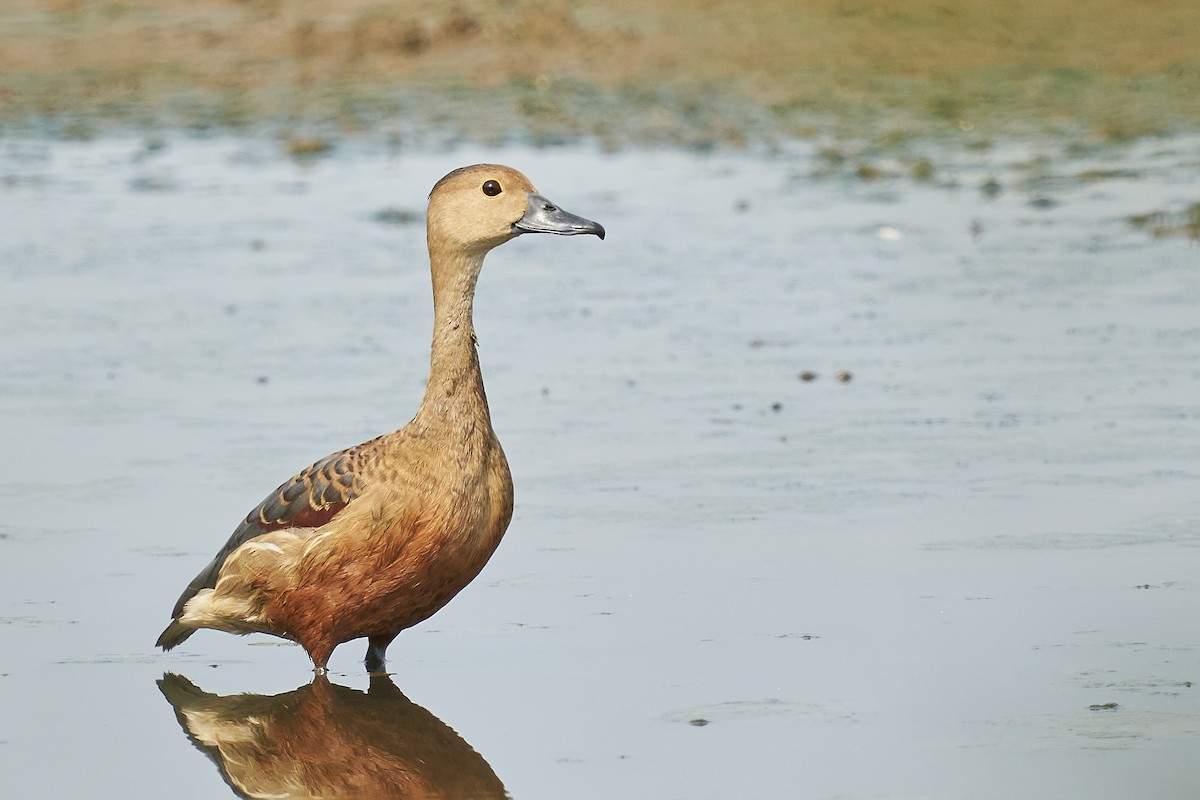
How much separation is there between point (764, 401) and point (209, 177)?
905 cm

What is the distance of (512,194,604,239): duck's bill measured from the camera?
6527 mm

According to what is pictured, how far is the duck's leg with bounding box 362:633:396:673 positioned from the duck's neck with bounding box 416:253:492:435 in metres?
0.71

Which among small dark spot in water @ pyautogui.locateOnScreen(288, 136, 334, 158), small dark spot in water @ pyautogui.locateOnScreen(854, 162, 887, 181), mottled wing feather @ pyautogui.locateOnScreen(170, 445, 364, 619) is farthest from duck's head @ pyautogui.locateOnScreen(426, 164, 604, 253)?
small dark spot in water @ pyautogui.locateOnScreen(288, 136, 334, 158)

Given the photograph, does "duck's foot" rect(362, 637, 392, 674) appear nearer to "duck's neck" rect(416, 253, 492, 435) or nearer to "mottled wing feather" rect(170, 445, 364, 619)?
"mottled wing feather" rect(170, 445, 364, 619)

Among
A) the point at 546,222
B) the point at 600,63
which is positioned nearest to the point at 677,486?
the point at 546,222

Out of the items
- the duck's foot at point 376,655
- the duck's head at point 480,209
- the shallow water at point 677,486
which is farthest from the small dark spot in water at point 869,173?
the duck's foot at point 376,655

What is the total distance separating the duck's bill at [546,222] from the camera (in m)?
6.53

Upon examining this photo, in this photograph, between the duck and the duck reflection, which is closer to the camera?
the duck reflection

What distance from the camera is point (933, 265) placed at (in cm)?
1271

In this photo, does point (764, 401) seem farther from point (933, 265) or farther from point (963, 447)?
point (933, 265)

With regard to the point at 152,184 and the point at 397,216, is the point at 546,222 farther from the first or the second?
the point at 152,184

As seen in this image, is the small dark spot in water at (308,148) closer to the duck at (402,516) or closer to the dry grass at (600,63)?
the dry grass at (600,63)

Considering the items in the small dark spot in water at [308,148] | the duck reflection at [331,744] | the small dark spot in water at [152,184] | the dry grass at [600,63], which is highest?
the dry grass at [600,63]

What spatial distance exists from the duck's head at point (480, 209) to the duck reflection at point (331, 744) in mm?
1489
